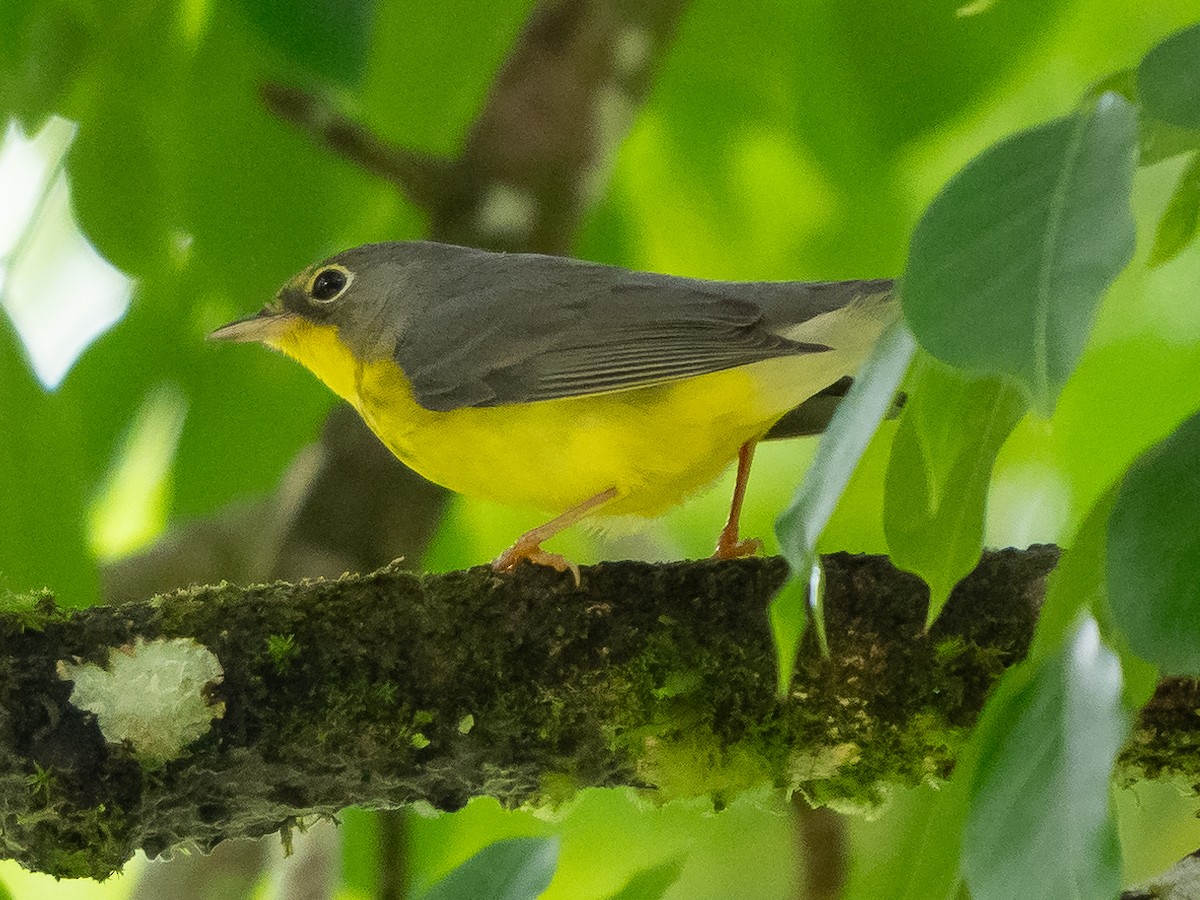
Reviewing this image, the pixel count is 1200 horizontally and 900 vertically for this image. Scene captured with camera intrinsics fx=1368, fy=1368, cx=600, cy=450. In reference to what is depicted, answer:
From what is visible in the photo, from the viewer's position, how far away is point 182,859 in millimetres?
3645

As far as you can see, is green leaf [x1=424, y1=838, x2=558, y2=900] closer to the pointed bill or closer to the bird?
the bird

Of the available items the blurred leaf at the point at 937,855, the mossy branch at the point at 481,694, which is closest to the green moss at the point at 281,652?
the mossy branch at the point at 481,694

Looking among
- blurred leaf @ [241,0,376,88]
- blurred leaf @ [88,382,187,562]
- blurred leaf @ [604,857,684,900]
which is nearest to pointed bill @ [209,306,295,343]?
blurred leaf @ [88,382,187,562]

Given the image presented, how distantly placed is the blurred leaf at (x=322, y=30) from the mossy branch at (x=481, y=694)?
0.91 meters

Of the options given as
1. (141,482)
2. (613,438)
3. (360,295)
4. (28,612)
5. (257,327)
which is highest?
(141,482)

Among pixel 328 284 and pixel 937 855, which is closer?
pixel 937 855

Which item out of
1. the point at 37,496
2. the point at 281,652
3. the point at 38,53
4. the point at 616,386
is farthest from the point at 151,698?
the point at 38,53

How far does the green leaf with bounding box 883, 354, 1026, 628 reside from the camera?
4.59 feet

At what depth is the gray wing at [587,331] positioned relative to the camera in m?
2.94

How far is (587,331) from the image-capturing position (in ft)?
10.3

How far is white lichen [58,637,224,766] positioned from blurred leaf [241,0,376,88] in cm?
105

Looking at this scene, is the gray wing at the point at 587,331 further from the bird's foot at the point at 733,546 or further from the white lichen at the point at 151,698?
the white lichen at the point at 151,698

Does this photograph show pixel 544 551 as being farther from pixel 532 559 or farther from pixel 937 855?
pixel 937 855

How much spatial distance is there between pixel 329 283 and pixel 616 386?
1.12m
